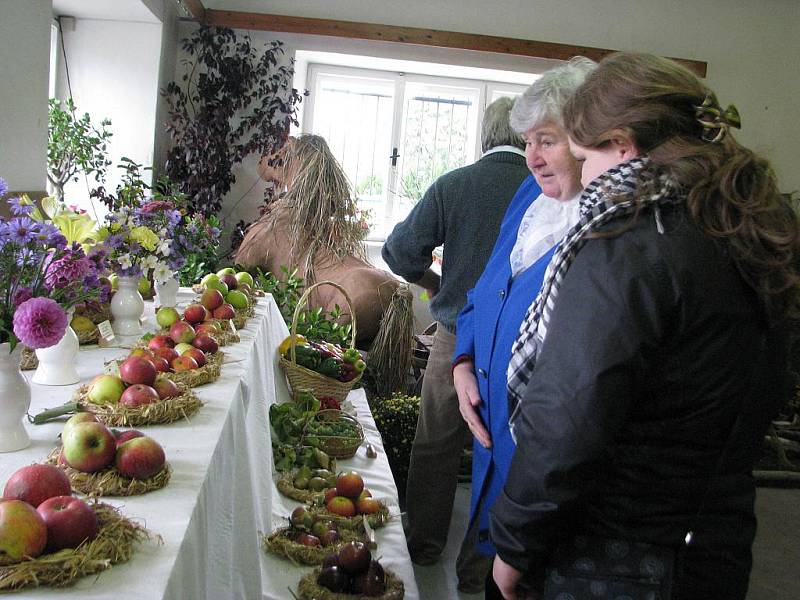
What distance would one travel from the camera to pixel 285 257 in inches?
169

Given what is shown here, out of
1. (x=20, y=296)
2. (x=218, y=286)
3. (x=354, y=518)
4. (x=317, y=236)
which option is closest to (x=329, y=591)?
(x=354, y=518)

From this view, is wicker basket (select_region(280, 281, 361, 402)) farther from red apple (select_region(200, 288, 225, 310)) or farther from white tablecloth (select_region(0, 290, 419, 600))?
red apple (select_region(200, 288, 225, 310))

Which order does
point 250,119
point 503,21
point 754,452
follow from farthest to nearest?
point 503,21
point 250,119
point 754,452

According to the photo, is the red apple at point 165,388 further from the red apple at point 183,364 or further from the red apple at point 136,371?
the red apple at point 183,364

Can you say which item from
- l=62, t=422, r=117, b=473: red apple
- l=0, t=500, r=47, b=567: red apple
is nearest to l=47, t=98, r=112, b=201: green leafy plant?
l=62, t=422, r=117, b=473: red apple

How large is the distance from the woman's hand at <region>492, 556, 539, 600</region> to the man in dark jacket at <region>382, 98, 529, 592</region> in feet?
4.40

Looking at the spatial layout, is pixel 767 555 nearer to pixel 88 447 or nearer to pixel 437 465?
pixel 437 465

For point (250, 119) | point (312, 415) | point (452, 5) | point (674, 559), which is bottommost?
point (312, 415)

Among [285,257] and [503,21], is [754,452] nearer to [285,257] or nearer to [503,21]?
[285,257]

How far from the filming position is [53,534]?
897mm

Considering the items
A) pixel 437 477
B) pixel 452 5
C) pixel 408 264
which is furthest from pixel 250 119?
pixel 437 477

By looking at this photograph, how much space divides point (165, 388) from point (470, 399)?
2.33ft

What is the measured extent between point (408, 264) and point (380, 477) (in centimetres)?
75

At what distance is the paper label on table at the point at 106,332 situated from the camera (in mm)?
2023
